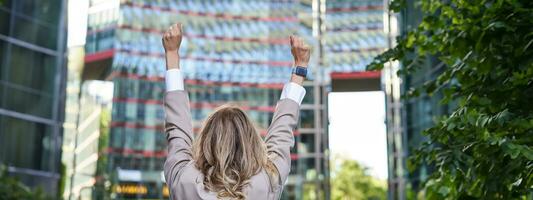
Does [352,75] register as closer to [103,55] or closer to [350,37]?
[350,37]

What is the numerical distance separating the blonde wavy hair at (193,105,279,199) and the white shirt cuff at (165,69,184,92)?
0.17m

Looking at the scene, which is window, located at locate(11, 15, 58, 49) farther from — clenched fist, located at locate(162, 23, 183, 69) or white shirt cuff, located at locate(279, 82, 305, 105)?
white shirt cuff, located at locate(279, 82, 305, 105)

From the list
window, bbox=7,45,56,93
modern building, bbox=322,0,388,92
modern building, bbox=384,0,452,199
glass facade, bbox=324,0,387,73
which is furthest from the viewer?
glass facade, bbox=324,0,387,73

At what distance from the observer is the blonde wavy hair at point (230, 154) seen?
8.17 ft

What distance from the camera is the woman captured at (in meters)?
2.49

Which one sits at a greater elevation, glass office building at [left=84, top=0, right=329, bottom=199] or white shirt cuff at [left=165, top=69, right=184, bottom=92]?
glass office building at [left=84, top=0, right=329, bottom=199]

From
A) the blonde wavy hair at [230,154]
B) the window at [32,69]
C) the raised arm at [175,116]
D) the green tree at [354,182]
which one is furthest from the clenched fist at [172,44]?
the green tree at [354,182]

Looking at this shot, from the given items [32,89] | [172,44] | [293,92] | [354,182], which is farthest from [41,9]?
[293,92]

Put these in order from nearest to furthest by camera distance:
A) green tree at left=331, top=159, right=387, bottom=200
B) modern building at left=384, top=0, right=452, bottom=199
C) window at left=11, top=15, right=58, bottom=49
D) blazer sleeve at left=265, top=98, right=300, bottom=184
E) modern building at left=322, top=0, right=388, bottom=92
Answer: blazer sleeve at left=265, top=98, right=300, bottom=184 → modern building at left=384, top=0, right=452, bottom=199 → window at left=11, top=15, right=58, bottom=49 → green tree at left=331, top=159, right=387, bottom=200 → modern building at left=322, top=0, right=388, bottom=92

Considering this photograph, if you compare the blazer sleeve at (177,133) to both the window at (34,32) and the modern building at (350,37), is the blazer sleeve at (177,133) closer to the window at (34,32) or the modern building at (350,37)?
the window at (34,32)

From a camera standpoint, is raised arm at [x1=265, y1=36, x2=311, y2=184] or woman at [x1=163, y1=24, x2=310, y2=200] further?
raised arm at [x1=265, y1=36, x2=311, y2=184]

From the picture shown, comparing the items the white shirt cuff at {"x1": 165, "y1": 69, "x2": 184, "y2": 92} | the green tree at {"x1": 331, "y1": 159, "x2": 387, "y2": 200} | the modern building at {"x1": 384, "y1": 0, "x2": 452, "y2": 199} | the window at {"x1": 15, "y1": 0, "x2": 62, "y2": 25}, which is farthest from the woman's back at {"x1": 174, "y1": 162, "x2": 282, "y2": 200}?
the green tree at {"x1": 331, "y1": 159, "x2": 387, "y2": 200}

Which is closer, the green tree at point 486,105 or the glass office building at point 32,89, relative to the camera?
the green tree at point 486,105

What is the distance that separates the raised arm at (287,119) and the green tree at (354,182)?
19961 millimetres
